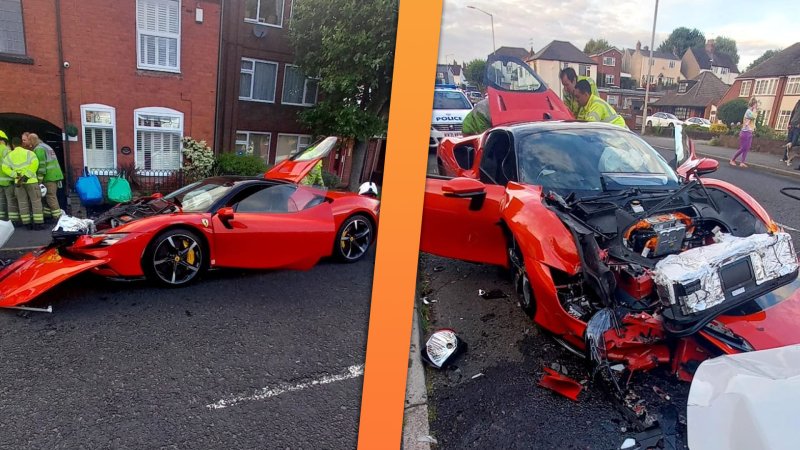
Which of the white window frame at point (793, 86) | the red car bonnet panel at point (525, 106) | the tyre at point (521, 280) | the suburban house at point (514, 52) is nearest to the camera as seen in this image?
the white window frame at point (793, 86)

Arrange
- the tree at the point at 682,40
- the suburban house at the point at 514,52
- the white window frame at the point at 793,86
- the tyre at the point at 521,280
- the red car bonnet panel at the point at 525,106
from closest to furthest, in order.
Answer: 1. the white window frame at the point at 793,86
2. the tree at the point at 682,40
3. the suburban house at the point at 514,52
4. the red car bonnet panel at the point at 525,106
5. the tyre at the point at 521,280

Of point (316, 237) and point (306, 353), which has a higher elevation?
point (316, 237)

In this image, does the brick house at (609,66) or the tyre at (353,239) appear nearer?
the brick house at (609,66)

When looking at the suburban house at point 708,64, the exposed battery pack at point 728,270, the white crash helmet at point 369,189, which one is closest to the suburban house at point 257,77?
the white crash helmet at point 369,189

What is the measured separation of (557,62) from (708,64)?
0.36 meters

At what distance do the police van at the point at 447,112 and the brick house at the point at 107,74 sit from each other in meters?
0.59

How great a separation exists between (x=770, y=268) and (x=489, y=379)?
2.54 feet

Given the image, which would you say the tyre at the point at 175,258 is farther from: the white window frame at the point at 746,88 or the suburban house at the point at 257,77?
the white window frame at the point at 746,88

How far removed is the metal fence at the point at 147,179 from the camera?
1.28m

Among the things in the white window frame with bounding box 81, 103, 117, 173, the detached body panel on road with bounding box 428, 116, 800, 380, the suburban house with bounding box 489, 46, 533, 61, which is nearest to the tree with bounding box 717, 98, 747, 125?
the detached body panel on road with bounding box 428, 116, 800, 380

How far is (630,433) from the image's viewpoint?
1260 mm

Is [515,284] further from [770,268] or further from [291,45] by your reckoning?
[291,45]

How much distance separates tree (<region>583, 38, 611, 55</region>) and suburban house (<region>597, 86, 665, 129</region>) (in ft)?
0.38

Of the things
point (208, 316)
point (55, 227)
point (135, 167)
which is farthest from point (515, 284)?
point (55, 227)
